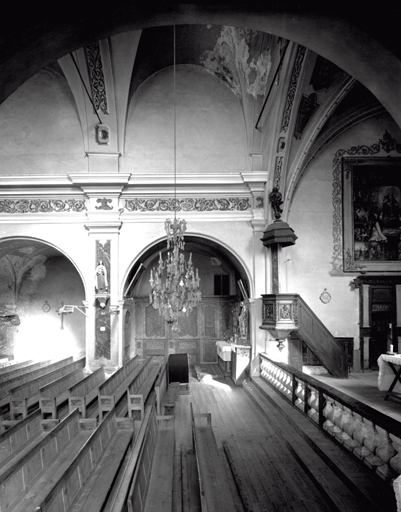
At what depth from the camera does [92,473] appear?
441 centimetres

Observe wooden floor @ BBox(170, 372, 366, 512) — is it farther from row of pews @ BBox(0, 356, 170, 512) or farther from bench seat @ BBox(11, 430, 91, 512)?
bench seat @ BBox(11, 430, 91, 512)

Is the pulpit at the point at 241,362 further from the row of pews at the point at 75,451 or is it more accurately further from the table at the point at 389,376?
the table at the point at 389,376

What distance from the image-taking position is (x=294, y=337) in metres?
11.4

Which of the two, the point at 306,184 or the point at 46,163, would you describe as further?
the point at 306,184

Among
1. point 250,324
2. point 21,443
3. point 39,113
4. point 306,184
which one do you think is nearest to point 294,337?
point 250,324

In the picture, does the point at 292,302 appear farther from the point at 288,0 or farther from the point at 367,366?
the point at 288,0

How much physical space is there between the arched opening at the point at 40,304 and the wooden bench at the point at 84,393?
496cm

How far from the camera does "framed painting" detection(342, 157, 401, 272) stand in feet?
39.9

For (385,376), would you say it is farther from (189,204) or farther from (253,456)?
(189,204)

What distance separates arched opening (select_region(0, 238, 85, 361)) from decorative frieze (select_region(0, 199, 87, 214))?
105 inches

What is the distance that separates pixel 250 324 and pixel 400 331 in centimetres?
Result: 463

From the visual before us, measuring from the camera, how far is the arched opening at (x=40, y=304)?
13734 mm

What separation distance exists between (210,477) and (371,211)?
1062 cm

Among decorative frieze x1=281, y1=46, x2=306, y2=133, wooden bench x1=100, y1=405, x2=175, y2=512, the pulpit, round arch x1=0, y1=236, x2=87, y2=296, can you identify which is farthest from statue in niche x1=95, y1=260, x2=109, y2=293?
decorative frieze x1=281, y1=46, x2=306, y2=133
